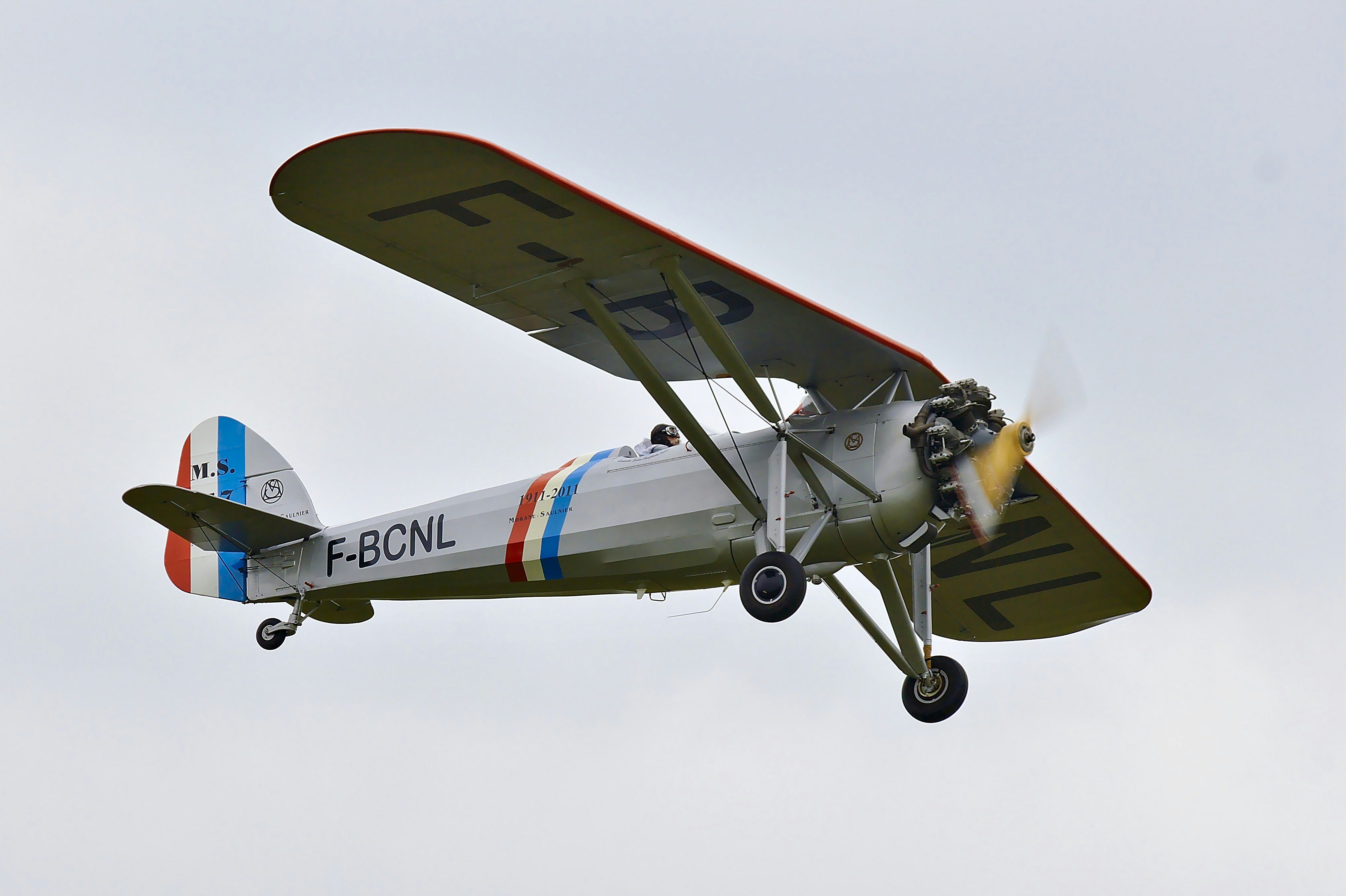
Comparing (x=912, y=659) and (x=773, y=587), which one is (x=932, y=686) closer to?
(x=912, y=659)

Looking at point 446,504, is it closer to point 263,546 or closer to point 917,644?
point 263,546

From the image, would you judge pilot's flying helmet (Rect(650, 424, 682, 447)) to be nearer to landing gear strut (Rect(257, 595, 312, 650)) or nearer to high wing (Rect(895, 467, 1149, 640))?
high wing (Rect(895, 467, 1149, 640))

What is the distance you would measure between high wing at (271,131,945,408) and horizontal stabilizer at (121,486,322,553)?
14.3 feet

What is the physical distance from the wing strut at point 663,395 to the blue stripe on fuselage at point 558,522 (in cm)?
178

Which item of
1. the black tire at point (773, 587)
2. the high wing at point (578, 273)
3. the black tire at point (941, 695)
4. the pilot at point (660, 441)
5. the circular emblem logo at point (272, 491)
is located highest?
the high wing at point (578, 273)

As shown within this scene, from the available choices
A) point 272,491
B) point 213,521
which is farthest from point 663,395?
point 272,491

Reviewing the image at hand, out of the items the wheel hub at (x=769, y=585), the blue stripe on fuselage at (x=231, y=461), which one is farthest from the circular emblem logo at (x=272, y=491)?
the wheel hub at (x=769, y=585)

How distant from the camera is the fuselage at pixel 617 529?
13.3m

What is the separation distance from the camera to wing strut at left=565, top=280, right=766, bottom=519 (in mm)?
12984

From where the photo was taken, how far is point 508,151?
1141cm

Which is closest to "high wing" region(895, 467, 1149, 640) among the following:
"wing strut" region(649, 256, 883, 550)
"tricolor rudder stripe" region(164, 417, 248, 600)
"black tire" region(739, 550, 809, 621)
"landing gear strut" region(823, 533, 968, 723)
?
"landing gear strut" region(823, 533, 968, 723)

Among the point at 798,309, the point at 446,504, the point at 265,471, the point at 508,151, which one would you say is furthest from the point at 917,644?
the point at 265,471

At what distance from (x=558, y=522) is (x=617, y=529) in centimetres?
77

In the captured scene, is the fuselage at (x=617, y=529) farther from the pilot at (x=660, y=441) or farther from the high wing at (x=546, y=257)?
the high wing at (x=546, y=257)
